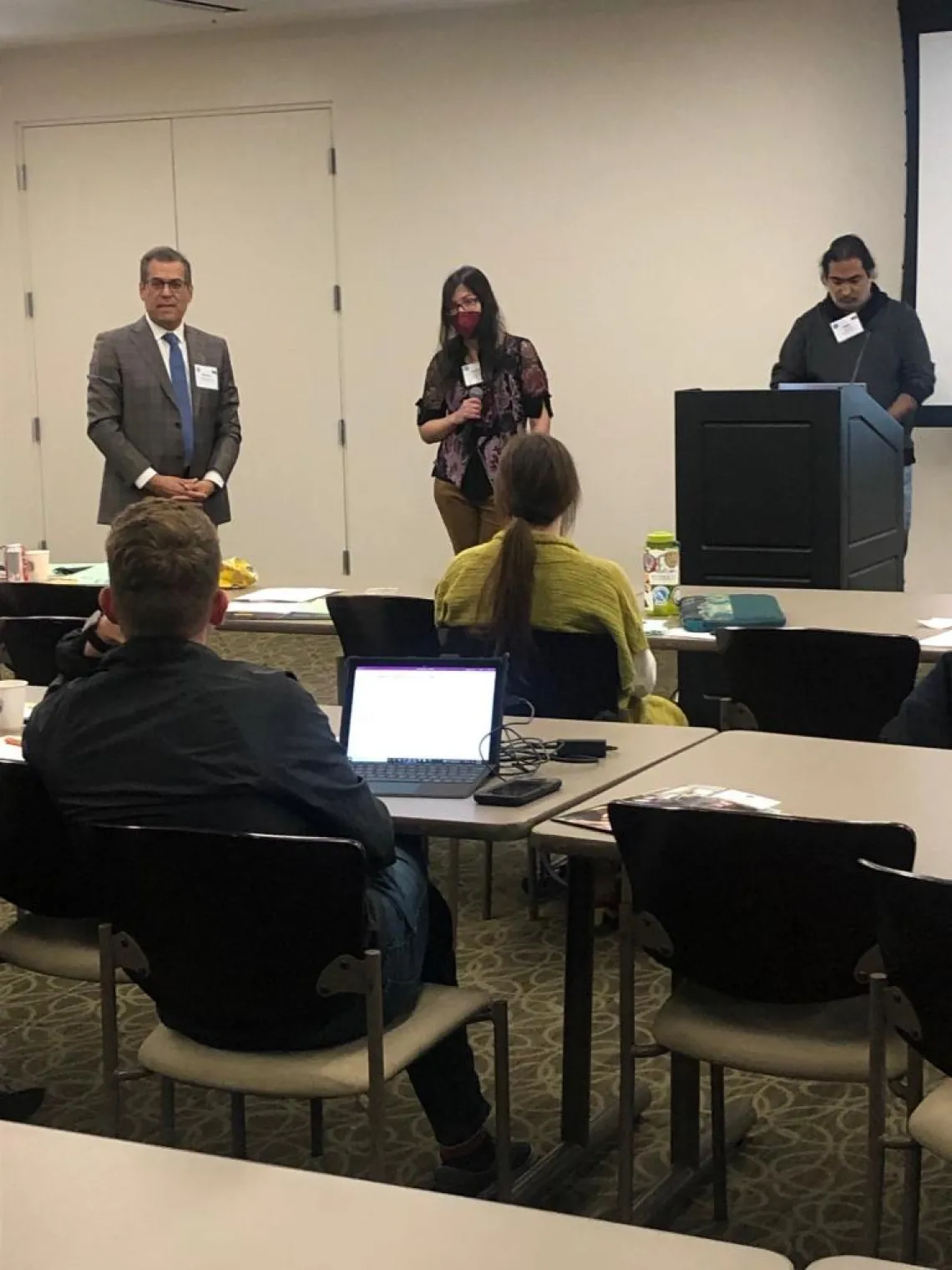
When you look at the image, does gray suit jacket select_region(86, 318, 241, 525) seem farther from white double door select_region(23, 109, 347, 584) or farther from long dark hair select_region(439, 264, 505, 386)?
white double door select_region(23, 109, 347, 584)

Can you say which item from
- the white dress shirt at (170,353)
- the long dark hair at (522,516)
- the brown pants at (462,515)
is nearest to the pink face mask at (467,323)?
the brown pants at (462,515)

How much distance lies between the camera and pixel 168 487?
18.2ft

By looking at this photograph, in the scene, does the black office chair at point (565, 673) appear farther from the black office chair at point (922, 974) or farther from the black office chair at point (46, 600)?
the black office chair at point (922, 974)

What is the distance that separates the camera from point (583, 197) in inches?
317

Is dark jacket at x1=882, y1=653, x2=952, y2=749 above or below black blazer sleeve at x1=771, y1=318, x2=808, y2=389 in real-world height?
below

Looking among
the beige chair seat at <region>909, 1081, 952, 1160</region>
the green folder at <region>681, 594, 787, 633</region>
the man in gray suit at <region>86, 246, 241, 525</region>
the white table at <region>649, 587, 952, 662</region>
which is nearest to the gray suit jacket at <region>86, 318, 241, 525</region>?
the man in gray suit at <region>86, 246, 241, 525</region>

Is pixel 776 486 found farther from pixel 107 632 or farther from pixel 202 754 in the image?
pixel 202 754

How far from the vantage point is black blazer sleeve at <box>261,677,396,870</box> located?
2213 mm

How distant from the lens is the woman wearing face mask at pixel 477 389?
5879mm

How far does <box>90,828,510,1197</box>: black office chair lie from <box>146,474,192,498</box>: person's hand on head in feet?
11.3

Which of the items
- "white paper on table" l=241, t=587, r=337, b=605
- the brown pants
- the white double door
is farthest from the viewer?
the white double door

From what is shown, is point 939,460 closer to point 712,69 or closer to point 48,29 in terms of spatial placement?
Result: point 712,69

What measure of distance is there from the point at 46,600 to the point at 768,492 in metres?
2.05

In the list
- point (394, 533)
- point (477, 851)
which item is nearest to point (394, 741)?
point (477, 851)
